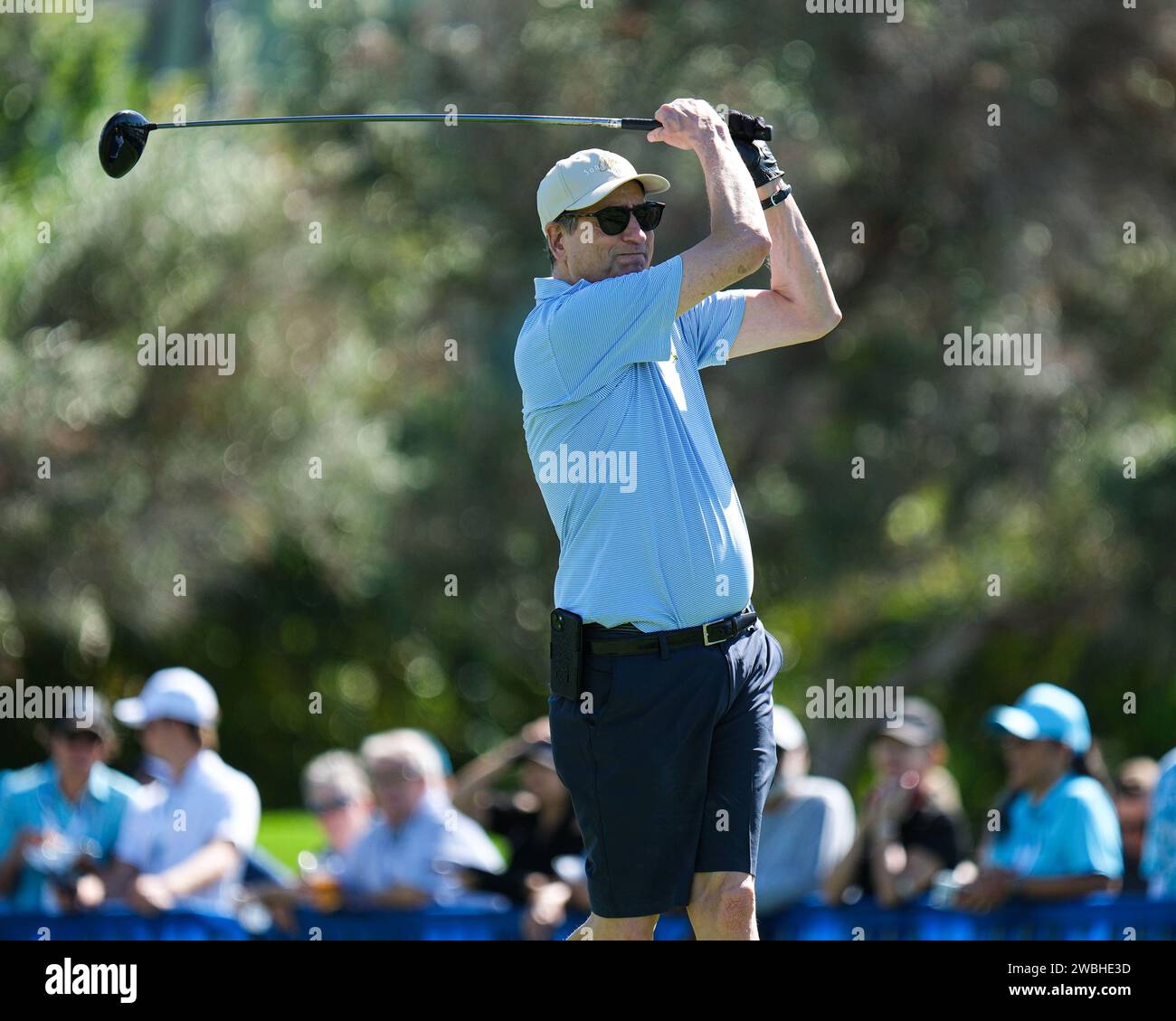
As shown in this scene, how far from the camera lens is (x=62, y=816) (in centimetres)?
763

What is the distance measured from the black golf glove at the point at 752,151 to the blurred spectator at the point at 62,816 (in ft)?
14.6

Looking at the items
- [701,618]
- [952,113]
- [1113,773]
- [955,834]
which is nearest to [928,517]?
[952,113]

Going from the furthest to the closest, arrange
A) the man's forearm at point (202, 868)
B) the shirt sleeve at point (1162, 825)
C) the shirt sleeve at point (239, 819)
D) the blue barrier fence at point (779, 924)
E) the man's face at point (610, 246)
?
1. the shirt sleeve at point (239, 819)
2. the man's forearm at point (202, 868)
3. the blue barrier fence at point (779, 924)
4. the shirt sleeve at point (1162, 825)
5. the man's face at point (610, 246)

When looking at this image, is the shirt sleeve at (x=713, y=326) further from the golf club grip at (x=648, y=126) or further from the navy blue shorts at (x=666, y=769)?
the navy blue shorts at (x=666, y=769)

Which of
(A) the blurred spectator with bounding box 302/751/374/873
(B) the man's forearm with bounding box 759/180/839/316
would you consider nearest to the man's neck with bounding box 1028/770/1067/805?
(B) the man's forearm with bounding box 759/180/839/316

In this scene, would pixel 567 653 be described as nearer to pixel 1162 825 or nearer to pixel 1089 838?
pixel 1162 825

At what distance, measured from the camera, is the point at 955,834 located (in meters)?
6.98

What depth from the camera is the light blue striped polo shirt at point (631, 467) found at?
4172 mm

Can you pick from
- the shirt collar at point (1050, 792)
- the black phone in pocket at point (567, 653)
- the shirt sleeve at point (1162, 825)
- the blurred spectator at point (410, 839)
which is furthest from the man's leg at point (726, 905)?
the blurred spectator at point (410, 839)

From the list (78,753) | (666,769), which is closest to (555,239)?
(666,769)

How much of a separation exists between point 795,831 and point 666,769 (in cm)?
286

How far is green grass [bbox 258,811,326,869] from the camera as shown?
22.7 metres

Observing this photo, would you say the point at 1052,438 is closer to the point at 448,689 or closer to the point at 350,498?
the point at 350,498

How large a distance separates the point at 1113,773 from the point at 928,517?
5.16 meters
